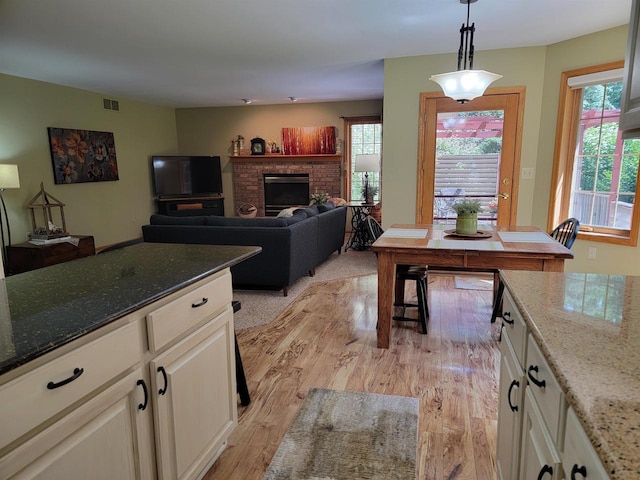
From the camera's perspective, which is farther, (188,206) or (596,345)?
(188,206)

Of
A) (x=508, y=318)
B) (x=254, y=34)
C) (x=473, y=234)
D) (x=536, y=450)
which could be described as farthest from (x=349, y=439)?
(x=254, y=34)

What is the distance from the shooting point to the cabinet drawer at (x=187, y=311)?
1326 millimetres

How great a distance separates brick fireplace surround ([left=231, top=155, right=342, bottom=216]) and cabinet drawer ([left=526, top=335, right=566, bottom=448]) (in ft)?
22.8

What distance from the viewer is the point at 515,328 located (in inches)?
53.3

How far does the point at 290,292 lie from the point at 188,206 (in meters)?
4.55

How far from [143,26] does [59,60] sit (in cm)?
178

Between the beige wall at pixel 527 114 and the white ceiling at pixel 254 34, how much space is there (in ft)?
0.44

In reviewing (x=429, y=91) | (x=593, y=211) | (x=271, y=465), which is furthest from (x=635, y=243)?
(x=271, y=465)

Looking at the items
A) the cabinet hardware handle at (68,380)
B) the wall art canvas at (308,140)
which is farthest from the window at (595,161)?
the cabinet hardware handle at (68,380)

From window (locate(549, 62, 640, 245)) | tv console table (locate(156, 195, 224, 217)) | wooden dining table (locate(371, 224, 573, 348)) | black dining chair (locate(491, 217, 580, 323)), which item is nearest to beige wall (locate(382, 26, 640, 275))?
window (locate(549, 62, 640, 245))

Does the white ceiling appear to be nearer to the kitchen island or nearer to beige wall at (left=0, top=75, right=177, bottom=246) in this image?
beige wall at (left=0, top=75, right=177, bottom=246)

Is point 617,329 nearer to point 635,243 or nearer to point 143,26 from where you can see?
point 635,243

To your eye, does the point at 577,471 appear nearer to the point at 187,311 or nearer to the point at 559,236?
the point at 187,311

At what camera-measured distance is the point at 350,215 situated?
26.6 feet
